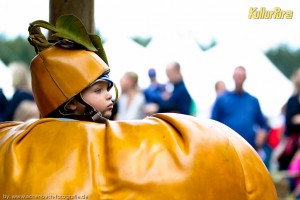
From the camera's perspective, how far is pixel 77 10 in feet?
15.4

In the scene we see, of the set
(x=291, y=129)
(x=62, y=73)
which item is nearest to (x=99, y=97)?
(x=62, y=73)

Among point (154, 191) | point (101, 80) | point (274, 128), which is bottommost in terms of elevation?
point (274, 128)

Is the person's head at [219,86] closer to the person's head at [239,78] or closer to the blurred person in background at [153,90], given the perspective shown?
the blurred person in background at [153,90]

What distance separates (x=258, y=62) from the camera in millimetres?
12750

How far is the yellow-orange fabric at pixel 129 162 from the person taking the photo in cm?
371

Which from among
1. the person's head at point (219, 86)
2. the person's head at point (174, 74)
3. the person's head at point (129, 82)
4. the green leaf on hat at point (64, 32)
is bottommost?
the person's head at point (219, 86)

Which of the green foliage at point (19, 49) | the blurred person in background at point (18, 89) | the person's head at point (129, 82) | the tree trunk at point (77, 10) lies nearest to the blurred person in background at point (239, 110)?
the person's head at point (129, 82)

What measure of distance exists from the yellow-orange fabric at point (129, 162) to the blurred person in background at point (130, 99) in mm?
5239

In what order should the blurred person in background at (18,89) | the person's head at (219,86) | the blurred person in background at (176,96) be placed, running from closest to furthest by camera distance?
the blurred person in background at (18,89), the blurred person in background at (176,96), the person's head at (219,86)

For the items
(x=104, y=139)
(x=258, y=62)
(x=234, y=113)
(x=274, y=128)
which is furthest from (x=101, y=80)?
(x=258, y=62)

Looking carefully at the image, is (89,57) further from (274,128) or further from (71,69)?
(274,128)

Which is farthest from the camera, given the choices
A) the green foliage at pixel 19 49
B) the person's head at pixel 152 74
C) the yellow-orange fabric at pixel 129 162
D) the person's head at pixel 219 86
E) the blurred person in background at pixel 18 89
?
the green foliage at pixel 19 49

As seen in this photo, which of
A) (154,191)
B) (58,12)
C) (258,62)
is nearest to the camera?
(154,191)

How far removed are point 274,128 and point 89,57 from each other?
7204 mm
